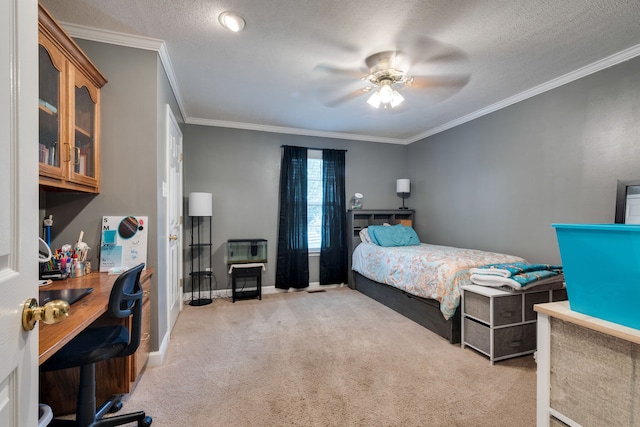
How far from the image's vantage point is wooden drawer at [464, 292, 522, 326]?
92.1 inches

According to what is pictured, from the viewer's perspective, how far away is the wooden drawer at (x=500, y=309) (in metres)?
2.34

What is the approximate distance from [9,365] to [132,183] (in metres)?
1.87

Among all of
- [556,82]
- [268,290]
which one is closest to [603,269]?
[556,82]

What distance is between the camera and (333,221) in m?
4.76

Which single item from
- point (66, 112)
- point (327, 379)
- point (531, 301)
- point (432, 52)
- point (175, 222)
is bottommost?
point (327, 379)

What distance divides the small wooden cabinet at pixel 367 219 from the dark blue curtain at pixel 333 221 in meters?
0.13

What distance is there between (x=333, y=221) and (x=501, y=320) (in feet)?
9.19

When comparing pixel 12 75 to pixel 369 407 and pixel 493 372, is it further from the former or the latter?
pixel 493 372

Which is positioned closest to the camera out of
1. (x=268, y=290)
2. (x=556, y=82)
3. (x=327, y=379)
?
(x=327, y=379)

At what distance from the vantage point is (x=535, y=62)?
8.48 ft

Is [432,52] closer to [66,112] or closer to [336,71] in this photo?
[336,71]

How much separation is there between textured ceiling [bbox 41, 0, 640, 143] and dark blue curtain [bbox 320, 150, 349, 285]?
1363 millimetres

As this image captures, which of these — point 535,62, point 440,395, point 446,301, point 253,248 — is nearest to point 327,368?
point 440,395

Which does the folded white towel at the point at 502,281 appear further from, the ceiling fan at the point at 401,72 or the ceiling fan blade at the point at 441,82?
the ceiling fan blade at the point at 441,82
